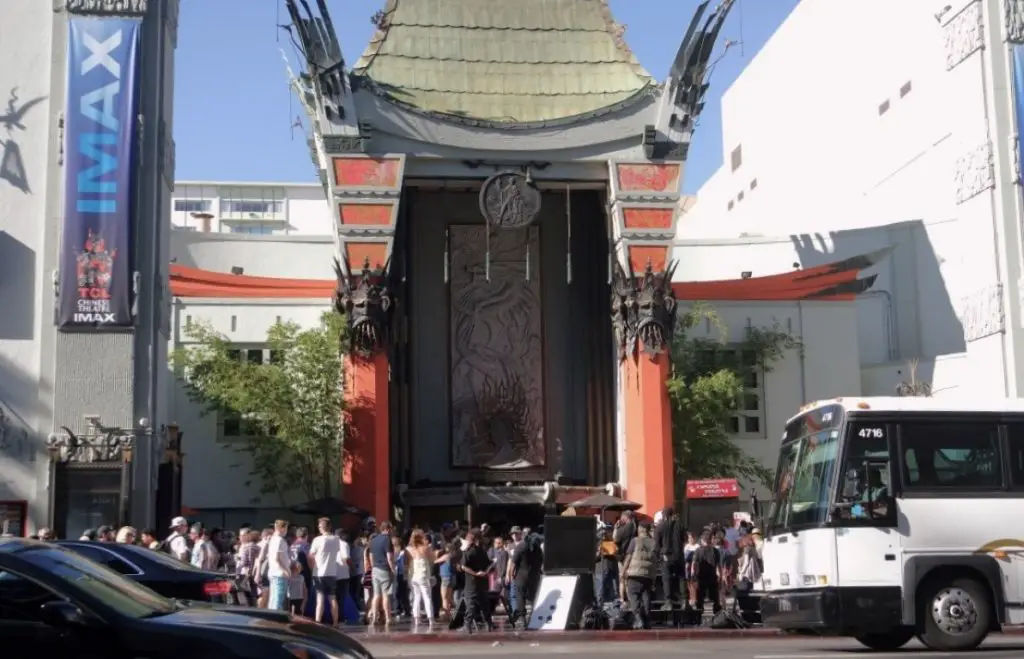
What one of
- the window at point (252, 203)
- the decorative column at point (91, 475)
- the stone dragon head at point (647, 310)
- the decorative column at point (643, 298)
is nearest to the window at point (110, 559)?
the decorative column at point (91, 475)

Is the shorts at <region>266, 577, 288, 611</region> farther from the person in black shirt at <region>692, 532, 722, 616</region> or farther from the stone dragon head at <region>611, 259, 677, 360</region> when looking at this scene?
the stone dragon head at <region>611, 259, 677, 360</region>

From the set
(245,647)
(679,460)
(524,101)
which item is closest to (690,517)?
(679,460)

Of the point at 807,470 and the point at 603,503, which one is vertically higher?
the point at 807,470

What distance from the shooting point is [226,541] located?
2933 cm

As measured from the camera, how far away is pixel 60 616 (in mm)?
8391

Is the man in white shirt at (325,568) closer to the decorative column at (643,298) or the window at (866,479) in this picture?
the window at (866,479)

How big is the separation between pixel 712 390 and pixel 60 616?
32459 mm

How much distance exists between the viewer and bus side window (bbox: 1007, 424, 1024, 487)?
1641 cm

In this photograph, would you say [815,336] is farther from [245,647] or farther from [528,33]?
[245,647]

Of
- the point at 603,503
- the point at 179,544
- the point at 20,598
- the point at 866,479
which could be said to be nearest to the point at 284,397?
the point at 603,503

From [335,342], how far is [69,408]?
9497 mm

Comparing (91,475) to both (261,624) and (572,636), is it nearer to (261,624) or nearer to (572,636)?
(572,636)

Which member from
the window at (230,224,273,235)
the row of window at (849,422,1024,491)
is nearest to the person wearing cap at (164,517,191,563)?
the row of window at (849,422,1024,491)

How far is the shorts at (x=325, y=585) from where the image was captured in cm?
2277
